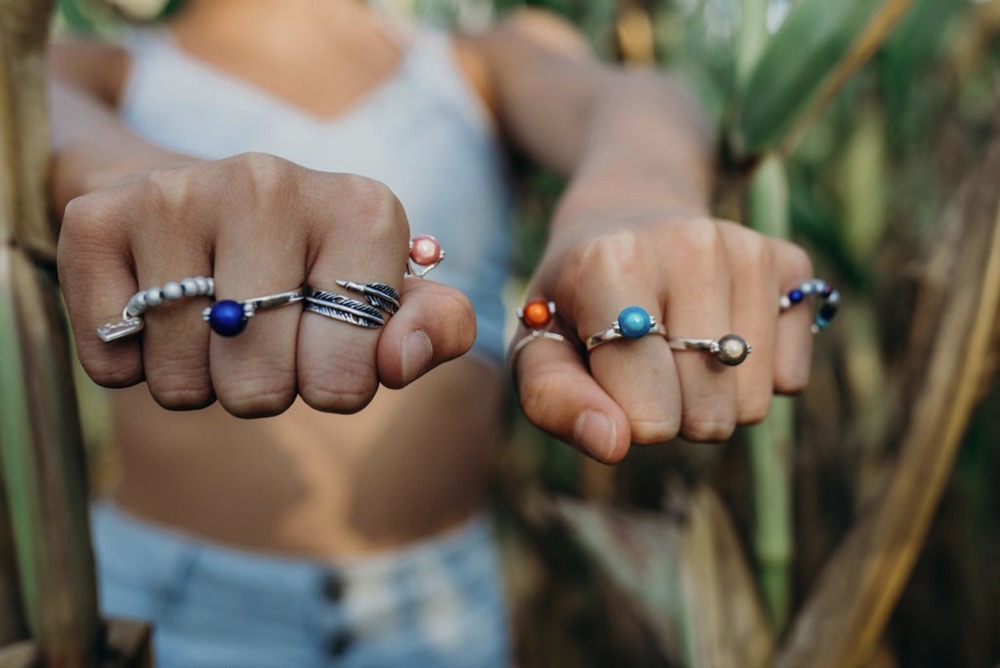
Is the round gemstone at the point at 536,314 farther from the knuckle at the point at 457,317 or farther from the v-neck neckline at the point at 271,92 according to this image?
the v-neck neckline at the point at 271,92

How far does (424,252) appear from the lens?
0.80 feet

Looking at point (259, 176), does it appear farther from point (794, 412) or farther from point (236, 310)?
point (794, 412)

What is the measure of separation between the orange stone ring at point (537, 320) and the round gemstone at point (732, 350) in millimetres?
56

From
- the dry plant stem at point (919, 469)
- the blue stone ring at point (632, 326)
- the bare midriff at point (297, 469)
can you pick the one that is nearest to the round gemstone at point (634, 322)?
the blue stone ring at point (632, 326)

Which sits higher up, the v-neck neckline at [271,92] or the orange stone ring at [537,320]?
the v-neck neckline at [271,92]

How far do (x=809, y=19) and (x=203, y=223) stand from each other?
27cm

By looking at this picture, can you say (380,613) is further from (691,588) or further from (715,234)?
(715,234)

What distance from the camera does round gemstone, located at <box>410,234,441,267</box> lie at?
0.24 metres

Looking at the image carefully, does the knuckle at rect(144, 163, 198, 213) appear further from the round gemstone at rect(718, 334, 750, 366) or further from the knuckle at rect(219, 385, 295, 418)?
the round gemstone at rect(718, 334, 750, 366)

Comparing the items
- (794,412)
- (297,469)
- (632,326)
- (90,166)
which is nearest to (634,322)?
(632,326)

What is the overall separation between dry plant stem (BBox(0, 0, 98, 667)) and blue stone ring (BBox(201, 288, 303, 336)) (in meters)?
0.12

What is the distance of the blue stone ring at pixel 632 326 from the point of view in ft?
0.74

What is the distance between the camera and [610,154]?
36cm

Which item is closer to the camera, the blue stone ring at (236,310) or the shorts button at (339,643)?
the blue stone ring at (236,310)
